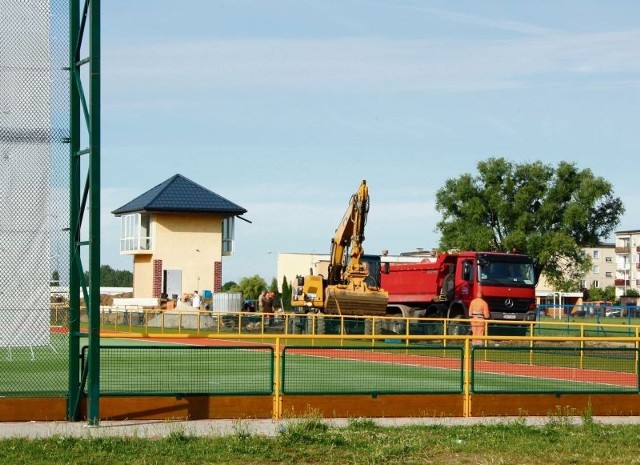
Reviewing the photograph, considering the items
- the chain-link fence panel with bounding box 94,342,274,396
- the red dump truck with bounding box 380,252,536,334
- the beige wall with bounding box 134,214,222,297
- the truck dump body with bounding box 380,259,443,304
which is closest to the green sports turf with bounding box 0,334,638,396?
the chain-link fence panel with bounding box 94,342,274,396

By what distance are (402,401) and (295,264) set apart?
358ft

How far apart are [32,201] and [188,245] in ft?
204

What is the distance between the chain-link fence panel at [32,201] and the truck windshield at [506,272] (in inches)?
1111

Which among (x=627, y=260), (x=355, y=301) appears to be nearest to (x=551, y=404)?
(x=355, y=301)

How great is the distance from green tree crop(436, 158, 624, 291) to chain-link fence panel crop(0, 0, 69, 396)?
83.8m

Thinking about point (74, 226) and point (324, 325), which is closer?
point (74, 226)

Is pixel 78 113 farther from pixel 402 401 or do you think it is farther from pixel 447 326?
pixel 447 326

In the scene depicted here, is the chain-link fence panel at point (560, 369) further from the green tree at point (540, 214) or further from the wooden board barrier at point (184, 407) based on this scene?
the green tree at point (540, 214)

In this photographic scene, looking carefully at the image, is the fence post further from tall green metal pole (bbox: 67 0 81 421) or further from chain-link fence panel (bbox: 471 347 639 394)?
tall green metal pole (bbox: 67 0 81 421)

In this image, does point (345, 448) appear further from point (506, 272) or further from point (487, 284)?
point (506, 272)

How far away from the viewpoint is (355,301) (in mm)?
44438

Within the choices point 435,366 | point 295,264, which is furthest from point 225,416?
point 295,264

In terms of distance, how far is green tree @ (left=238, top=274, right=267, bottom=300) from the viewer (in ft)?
338

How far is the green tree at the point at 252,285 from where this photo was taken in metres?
103
